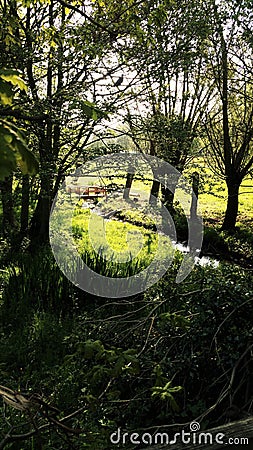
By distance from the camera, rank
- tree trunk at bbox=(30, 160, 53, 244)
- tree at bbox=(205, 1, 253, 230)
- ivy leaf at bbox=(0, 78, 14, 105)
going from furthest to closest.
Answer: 1. tree at bbox=(205, 1, 253, 230)
2. tree trunk at bbox=(30, 160, 53, 244)
3. ivy leaf at bbox=(0, 78, 14, 105)

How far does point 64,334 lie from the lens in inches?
138

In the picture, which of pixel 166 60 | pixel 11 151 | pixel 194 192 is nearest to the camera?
pixel 11 151

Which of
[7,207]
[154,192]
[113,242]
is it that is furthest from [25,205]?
[154,192]

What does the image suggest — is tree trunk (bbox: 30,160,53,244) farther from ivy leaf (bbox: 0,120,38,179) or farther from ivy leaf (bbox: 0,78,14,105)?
ivy leaf (bbox: 0,120,38,179)

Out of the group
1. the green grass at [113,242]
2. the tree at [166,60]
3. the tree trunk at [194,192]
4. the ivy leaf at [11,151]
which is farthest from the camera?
the tree trunk at [194,192]

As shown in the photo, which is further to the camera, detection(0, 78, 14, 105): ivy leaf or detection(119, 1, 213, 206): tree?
detection(119, 1, 213, 206): tree

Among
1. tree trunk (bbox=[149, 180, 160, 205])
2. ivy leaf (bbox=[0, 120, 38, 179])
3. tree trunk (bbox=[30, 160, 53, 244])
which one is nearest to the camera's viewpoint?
ivy leaf (bbox=[0, 120, 38, 179])

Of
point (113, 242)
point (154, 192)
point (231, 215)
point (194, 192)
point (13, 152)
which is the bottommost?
point (113, 242)

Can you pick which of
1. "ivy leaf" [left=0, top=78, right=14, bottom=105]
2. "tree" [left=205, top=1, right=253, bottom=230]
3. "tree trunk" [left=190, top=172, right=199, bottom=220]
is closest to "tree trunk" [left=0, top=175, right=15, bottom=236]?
"tree trunk" [left=190, top=172, right=199, bottom=220]

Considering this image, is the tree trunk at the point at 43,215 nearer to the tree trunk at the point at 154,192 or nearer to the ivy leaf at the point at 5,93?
the tree trunk at the point at 154,192

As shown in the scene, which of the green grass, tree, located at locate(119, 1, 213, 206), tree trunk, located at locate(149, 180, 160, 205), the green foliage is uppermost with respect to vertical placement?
tree, located at locate(119, 1, 213, 206)

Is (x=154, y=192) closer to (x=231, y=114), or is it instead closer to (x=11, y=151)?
(x=231, y=114)

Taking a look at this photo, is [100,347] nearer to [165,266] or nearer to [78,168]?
[165,266]

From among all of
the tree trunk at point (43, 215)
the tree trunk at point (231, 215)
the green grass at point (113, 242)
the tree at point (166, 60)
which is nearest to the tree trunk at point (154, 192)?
the green grass at point (113, 242)
